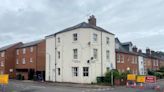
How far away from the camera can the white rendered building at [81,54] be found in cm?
3572

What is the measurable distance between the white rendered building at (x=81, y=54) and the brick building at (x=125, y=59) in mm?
3835

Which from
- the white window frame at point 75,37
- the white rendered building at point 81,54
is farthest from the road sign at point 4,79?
the white window frame at point 75,37

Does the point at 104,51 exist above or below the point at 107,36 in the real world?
below

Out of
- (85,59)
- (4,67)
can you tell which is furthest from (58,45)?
(4,67)

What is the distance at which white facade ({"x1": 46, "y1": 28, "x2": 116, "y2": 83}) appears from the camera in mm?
35688

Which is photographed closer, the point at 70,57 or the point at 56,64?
the point at 70,57

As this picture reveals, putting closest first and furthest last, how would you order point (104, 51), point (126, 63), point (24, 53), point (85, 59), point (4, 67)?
point (85, 59) → point (104, 51) → point (126, 63) → point (24, 53) → point (4, 67)

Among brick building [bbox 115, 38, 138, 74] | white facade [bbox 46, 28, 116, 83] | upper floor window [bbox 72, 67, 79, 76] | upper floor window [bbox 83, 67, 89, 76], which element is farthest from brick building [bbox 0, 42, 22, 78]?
upper floor window [bbox 83, 67, 89, 76]

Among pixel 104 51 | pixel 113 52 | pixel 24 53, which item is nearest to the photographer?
pixel 104 51

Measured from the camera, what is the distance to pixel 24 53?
54719 millimetres

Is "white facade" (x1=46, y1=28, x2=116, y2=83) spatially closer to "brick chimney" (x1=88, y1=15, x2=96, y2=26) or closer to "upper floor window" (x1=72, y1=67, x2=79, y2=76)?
"upper floor window" (x1=72, y1=67, x2=79, y2=76)

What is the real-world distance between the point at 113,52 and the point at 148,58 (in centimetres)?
2396

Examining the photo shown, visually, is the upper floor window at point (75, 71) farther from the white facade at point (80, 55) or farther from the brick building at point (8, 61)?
the brick building at point (8, 61)

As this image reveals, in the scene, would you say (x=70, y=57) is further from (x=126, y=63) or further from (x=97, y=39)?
(x=126, y=63)
